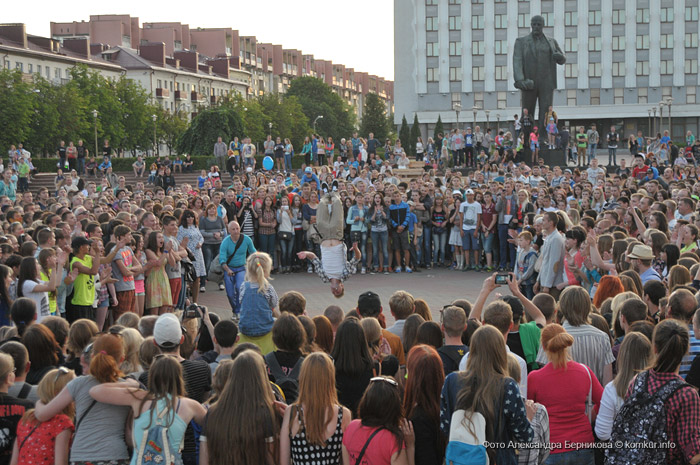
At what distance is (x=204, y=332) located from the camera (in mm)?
7488

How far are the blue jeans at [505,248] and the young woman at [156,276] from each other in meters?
8.86

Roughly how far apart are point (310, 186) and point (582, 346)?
43.2 ft

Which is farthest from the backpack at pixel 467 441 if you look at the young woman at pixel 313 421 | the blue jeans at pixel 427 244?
the blue jeans at pixel 427 244

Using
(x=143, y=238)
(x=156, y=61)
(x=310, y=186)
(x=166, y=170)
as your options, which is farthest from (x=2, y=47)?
(x=143, y=238)

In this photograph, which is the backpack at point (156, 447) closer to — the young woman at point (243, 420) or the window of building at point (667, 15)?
the young woman at point (243, 420)

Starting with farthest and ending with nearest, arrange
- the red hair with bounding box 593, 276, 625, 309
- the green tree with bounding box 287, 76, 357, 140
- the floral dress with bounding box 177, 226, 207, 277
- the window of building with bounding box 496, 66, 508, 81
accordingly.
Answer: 1. the green tree with bounding box 287, 76, 357, 140
2. the window of building with bounding box 496, 66, 508, 81
3. the floral dress with bounding box 177, 226, 207, 277
4. the red hair with bounding box 593, 276, 625, 309

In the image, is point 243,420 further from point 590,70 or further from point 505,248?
point 590,70

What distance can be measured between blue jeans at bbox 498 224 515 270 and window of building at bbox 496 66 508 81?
70.6 metres

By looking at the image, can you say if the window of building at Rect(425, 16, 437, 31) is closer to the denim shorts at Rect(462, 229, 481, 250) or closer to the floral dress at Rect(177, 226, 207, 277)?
the denim shorts at Rect(462, 229, 481, 250)

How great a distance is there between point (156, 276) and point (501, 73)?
259 feet

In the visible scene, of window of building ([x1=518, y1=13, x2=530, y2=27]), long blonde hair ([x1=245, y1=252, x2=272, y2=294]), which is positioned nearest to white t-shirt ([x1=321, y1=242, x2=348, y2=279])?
long blonde hair ([x1=245, y1=252, x2=272, y2=294])

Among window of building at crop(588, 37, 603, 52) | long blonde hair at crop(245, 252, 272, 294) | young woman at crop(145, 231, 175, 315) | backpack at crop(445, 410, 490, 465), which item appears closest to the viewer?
backpack at crop(445, 410, 490, 465)

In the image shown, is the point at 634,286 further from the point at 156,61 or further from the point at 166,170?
the point at 156,61

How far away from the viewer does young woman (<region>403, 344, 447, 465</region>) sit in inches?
199
